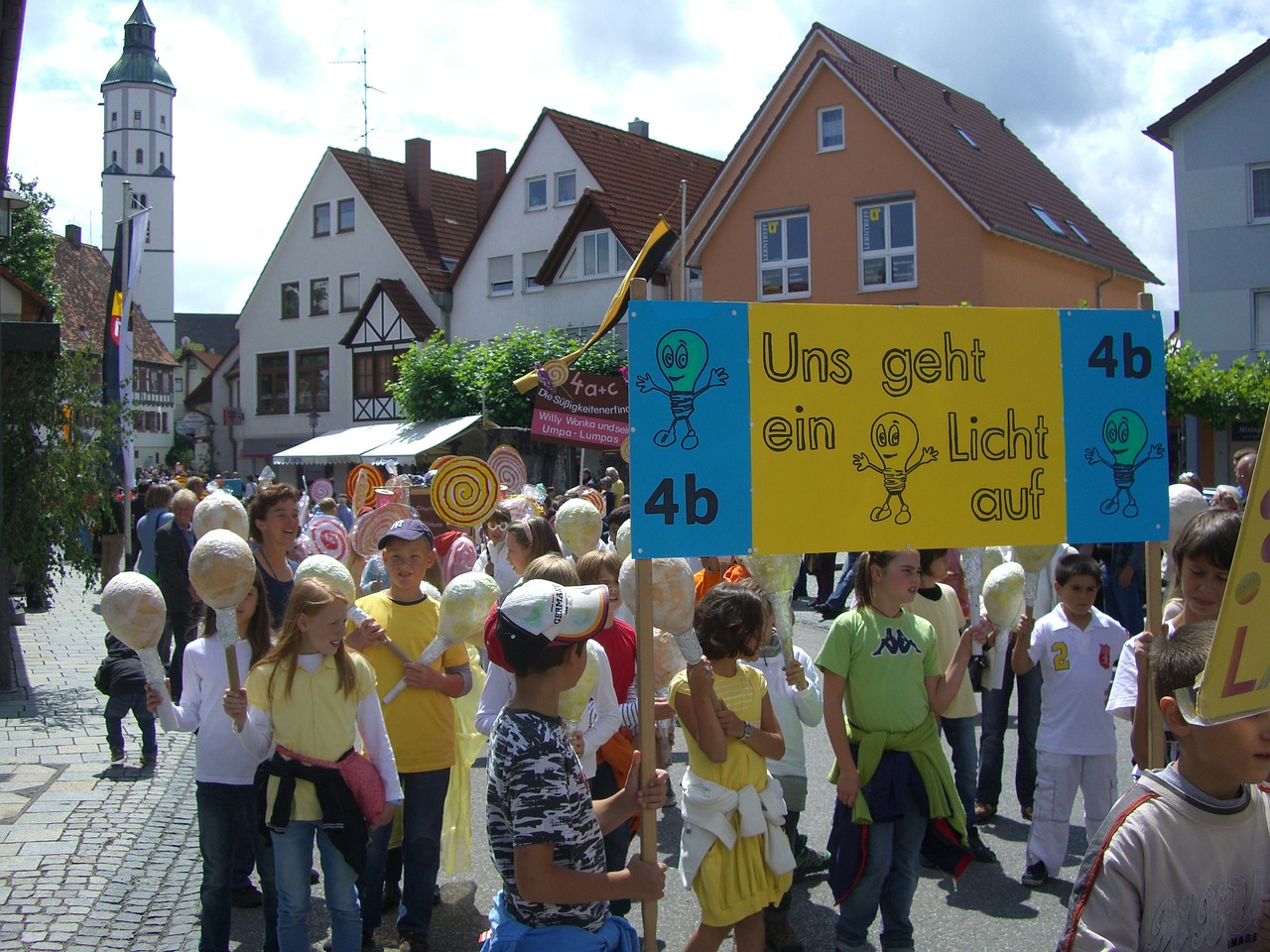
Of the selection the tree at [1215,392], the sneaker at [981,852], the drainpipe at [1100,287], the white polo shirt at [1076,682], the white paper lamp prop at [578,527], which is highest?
the drainpipe at [1100,287]

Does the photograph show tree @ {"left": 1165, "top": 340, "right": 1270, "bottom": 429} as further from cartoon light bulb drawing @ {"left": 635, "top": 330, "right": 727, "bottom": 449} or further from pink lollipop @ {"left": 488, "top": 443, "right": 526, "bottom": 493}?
cartoon light bulb drawing @ {"left": 635, "top": 330, "right": 727, "bottom": 449}

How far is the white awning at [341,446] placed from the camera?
33.8m

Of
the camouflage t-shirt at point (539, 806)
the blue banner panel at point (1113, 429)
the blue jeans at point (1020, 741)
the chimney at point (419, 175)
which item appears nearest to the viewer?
the camouflage t-shirt at point (539, 806)

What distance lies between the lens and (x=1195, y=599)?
3.73 meters

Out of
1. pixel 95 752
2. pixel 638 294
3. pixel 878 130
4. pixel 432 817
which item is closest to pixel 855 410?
pixel 638 294

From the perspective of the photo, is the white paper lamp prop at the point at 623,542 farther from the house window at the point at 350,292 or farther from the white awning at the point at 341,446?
the house window at the point at 350,292

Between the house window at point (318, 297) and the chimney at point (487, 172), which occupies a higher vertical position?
the chimney at point (487, 172)

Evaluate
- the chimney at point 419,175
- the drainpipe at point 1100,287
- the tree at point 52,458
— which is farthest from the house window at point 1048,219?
the tree at point 52,458

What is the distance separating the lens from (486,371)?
1211 inches

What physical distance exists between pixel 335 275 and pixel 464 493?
3512cm

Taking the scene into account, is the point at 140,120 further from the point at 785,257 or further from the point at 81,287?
the point at 785,257

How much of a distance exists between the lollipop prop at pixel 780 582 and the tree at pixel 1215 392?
17631 millimetres

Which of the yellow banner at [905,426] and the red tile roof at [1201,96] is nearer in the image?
the yellow banner at [905,426]

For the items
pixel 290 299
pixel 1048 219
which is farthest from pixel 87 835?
pixel 290 299
